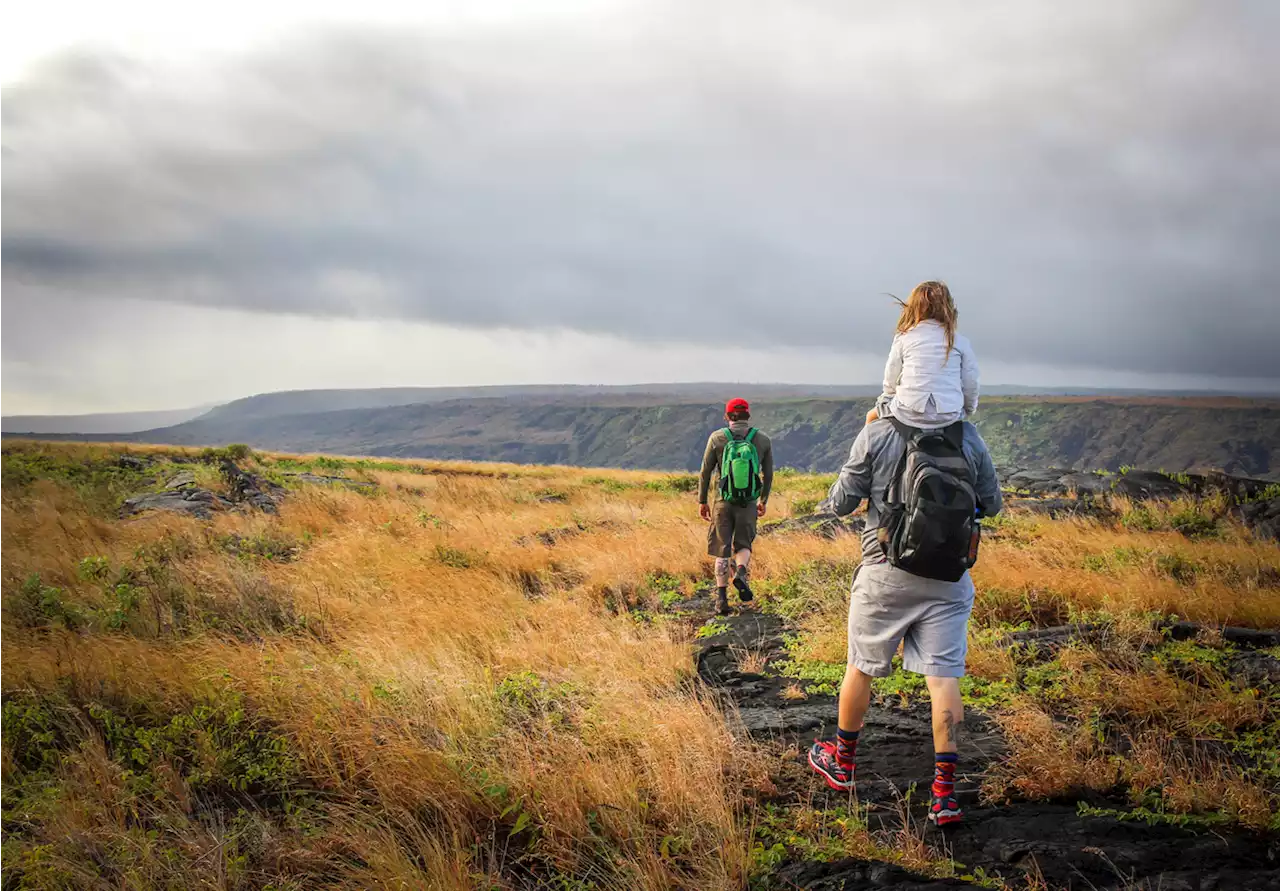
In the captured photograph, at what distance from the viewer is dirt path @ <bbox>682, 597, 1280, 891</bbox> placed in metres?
2.51

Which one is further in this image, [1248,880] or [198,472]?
[198,472]

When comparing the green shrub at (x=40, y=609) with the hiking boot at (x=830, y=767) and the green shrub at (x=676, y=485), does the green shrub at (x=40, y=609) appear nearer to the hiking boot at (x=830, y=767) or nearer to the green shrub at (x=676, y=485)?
the hiking boot at (x=830, y=767)

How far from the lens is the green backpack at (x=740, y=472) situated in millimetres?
7035

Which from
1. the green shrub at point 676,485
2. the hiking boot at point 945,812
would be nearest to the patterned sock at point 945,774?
the hiking boot at point 945,812

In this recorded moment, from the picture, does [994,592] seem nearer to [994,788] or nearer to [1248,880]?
[994,788]

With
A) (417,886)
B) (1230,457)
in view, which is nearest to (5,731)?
(417,886)

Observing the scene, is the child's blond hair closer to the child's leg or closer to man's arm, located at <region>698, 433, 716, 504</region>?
the child's leg

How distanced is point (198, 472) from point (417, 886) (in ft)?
53.6

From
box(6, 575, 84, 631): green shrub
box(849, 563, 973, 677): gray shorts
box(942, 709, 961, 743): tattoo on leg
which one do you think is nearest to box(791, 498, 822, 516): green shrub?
box(849, 563, 973, 677): gray shorts

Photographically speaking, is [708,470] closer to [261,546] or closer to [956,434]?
[956,434]

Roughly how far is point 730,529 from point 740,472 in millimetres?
678

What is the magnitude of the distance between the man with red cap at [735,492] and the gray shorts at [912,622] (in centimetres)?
368

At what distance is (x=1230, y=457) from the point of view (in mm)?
110875

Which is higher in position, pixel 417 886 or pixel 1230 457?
pixel 417 886
